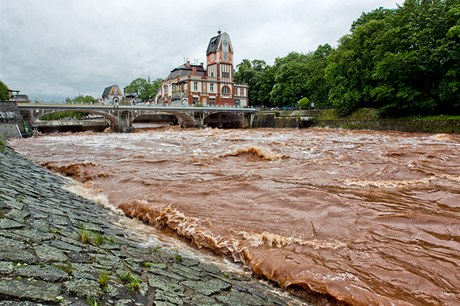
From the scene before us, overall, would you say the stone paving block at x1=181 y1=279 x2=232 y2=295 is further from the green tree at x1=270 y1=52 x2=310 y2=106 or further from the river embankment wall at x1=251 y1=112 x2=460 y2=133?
the green tree at x1=270 y1=52 x2=310 y2=106

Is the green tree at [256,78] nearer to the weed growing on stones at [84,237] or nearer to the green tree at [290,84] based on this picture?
the green tree at [290,84]

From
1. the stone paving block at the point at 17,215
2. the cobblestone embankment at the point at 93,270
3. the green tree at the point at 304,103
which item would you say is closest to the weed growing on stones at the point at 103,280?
the cobblestone embankment at the point at 93,270

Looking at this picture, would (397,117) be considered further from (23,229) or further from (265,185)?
(23,229)

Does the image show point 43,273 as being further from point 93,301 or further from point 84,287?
point 93,301

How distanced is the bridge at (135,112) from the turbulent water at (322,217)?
91.1 ft

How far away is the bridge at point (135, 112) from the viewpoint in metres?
36.3

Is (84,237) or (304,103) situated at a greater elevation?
(304,103)

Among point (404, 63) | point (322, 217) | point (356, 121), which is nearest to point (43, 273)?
point (322, 217)

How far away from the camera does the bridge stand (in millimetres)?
36344

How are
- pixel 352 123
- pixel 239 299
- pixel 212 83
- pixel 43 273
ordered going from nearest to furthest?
1. pixel 43 273
2. pixel 239 299
3. pixel 352 123
4. pixel 212 83

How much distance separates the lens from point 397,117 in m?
34.5

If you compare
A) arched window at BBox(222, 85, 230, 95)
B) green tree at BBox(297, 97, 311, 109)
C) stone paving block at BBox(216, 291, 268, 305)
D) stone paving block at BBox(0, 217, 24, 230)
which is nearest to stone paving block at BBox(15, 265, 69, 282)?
stone paving block at BBox(0, 217, 24, 230)

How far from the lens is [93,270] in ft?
10.6

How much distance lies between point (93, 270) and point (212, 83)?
66612 mm
